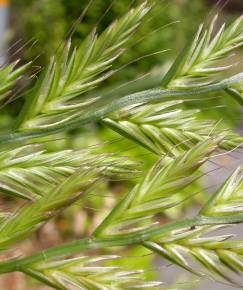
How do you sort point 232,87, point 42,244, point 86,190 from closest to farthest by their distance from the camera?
point 86,190
point 232,87
point 42,244

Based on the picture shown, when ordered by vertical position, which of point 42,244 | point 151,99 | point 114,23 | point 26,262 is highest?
point 42,244

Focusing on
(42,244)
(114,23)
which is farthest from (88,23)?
(114,23)

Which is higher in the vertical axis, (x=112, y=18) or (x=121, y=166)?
(x=112, y=18)

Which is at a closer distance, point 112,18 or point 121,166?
point 121,166

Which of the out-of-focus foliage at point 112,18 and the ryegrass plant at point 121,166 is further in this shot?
the out-of-focus foliage at point 112,18

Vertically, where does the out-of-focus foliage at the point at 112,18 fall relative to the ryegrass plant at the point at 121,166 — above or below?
above

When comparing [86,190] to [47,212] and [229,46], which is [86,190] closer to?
[47,212]

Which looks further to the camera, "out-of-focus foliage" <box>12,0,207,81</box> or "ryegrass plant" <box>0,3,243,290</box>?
"out-of-focus foliage" <box>12,0,207,81</box>

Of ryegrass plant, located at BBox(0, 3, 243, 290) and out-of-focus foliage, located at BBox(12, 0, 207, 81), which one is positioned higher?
out-of-focus foliage, located at BBox(12, 0, 207, 81)
